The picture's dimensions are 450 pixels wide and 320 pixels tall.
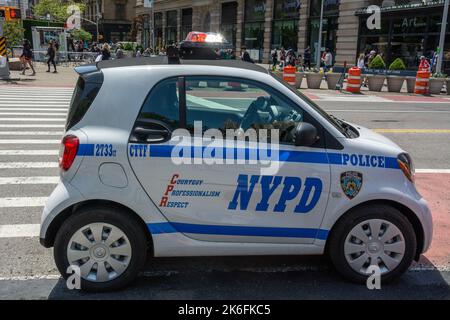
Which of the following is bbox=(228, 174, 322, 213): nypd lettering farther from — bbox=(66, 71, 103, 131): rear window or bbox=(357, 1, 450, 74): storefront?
bbox=(357, 1, 450, 74): storefront

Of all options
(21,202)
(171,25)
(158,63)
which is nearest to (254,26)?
(171,25)

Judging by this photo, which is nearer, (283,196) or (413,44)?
(283,196)

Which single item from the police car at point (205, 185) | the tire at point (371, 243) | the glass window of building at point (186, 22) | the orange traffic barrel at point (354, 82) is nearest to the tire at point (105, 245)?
the police car at point (205, 185)

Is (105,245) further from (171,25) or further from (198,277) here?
(171,25)

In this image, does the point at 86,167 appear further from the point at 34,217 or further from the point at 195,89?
the point at 34,217

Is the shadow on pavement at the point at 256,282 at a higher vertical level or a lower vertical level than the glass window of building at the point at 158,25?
lower

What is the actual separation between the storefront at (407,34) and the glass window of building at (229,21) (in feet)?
58.3

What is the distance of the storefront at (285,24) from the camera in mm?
38000

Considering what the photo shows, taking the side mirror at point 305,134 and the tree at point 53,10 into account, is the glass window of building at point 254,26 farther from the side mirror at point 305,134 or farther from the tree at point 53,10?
the side mirror at point 305,134

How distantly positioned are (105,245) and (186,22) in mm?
56809

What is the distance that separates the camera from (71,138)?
3.51 m

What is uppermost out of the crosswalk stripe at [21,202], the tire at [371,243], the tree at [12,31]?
the tree at [12,31]

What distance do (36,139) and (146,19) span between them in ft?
222
